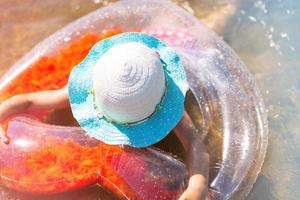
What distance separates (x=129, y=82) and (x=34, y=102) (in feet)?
1.92

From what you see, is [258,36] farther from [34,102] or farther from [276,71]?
[34,102]

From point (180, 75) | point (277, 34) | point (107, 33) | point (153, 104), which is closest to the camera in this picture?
point (153, 104)

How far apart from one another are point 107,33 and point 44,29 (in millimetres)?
601

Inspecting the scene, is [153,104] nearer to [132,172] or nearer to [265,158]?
[132,172]

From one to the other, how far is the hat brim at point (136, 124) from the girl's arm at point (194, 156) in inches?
10.1

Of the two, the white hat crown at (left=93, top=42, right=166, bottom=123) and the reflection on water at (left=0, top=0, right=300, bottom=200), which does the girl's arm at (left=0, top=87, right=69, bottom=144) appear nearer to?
the white hat crown at (left=93, top=42, right=166, bottom=123)

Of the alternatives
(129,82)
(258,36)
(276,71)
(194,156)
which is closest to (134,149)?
(194,156)

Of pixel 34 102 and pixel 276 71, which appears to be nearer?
pixel 34 102

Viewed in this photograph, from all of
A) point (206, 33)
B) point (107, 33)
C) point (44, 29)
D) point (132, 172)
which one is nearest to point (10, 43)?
point (44, 29)

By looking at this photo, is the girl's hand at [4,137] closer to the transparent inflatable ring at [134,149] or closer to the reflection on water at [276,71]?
the transparent inflatable ring at [134,149]

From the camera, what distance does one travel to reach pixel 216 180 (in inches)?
87.8

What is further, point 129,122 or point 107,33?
point 107,33

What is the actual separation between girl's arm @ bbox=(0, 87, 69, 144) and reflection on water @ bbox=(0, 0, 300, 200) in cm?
74

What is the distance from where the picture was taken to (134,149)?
211 centimetres
